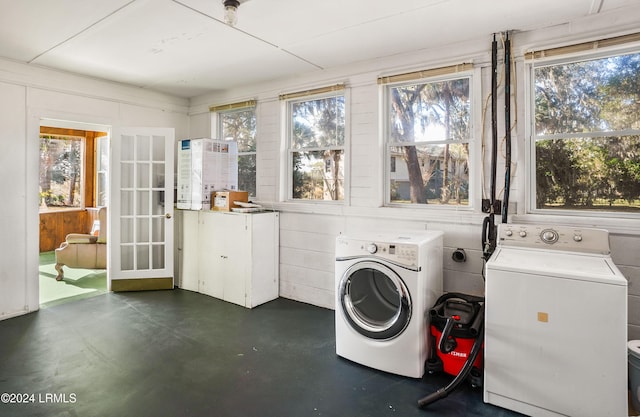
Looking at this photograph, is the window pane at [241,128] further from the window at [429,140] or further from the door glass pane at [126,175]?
the window at [429,140]

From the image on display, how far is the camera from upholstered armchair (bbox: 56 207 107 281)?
4980mm

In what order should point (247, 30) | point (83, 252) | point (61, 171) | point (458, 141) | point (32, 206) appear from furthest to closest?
point (61, 171) → point (83, 252) → point (32, 206) → point (458, 141) → point (247, 30)

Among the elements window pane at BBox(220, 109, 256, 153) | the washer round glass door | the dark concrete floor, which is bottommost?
the dark concrete floor

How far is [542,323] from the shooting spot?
205cm

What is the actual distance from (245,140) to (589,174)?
3543 millimetres

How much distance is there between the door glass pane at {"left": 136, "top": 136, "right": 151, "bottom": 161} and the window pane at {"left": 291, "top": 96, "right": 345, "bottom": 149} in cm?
178

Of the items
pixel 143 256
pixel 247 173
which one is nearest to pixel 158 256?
pixel 143 256

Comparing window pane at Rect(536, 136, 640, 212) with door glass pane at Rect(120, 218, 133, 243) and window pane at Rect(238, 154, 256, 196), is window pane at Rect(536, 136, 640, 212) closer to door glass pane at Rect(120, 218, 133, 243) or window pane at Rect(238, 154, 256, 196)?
window pane at Rect(238, 154, 256, 196)

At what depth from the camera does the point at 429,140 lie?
3361mm

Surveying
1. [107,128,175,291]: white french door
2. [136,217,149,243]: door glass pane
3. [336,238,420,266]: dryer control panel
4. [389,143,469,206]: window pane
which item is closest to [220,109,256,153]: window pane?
[107,128,175,291]: white french door

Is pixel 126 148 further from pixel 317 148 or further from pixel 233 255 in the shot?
pixel 317 148

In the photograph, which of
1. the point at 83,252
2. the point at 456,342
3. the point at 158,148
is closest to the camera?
the point at 456,342

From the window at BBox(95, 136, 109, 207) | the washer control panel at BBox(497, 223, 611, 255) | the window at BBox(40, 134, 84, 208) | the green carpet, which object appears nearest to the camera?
the washer control panel at BBox(497, 223, 611, 255)

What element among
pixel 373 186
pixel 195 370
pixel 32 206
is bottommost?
pixel 195 370
